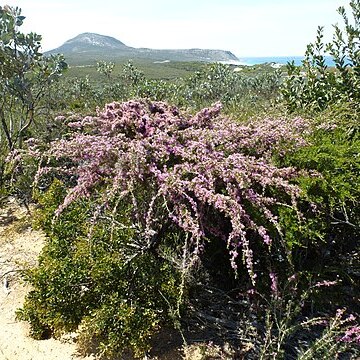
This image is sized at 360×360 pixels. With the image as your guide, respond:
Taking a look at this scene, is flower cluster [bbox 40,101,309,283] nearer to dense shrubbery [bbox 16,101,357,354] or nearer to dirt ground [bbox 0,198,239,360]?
dense shrubbery [bbox 16,101,357,354]

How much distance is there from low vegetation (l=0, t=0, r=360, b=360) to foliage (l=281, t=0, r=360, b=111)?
0.96 metres

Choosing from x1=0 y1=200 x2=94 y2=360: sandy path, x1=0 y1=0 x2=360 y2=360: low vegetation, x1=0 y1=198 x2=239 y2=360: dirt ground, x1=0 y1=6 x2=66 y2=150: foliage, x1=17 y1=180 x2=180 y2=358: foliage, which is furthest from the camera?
x1=0 y1=6 x2=66 y2=150: foliage

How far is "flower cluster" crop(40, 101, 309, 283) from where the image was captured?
3195 millimetres

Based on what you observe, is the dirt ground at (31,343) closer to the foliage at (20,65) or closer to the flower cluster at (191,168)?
the flower cluster at (191,168)

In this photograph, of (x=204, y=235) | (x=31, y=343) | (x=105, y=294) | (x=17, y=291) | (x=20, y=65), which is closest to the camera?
(x=204, y=235)

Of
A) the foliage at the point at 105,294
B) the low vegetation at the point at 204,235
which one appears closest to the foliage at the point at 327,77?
the low vegetation at the point at 204,235

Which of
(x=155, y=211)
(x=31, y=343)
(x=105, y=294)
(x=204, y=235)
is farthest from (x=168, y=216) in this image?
(x=31, y=343)

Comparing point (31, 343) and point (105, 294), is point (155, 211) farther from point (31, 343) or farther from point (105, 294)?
point (31, 343)

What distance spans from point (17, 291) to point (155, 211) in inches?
95.9

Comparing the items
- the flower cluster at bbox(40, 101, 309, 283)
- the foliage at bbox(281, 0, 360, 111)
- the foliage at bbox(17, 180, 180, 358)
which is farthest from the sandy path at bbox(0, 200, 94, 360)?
the foliage at bbox(281, 0, 360, 111)

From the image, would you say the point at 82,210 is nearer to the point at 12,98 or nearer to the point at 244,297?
the point at 244,297

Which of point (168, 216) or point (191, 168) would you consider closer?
point (191, 168)

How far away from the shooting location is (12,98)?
28.1 feet

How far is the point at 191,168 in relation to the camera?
Answer: 3297mm
